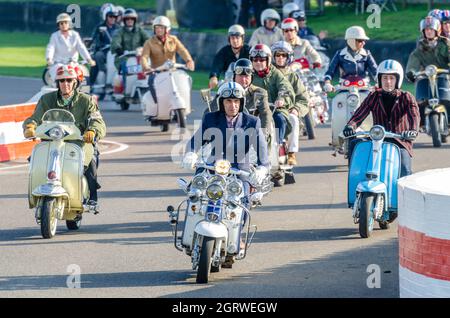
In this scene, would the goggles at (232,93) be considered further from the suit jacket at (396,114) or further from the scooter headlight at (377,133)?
the suit jacket at (396,114)

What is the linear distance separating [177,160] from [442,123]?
13.0 ft

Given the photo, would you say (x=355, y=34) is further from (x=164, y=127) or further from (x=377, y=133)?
(x=377, y=133)

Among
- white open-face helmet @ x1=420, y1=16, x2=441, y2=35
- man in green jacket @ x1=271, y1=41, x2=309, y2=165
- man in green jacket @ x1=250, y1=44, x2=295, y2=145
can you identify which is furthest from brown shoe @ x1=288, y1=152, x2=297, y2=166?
white open-face helmet @ x1=420, y1=16, x2=441, y2=35

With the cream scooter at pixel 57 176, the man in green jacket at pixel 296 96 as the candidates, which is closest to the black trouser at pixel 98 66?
the man in green jacket at pixel 296 96

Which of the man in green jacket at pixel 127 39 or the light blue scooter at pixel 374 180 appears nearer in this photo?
the light blue scooter at pixel 374 180

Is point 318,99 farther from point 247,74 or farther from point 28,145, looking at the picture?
point 247,74

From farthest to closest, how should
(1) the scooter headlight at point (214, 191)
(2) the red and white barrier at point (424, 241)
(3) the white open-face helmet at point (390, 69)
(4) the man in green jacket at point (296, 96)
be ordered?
(4) the man in green jacket at point (296, 96)
(3) the white open-face helmet at point (390, 69)
(1) the scooter headlight at point (214, 191)
(2) the red and white barrier at point (424, 241)

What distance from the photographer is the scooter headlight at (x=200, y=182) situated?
11984 mm

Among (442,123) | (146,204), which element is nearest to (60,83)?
(146,204)

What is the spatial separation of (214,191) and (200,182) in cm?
14

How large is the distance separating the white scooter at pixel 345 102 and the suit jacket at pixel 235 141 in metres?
6.04

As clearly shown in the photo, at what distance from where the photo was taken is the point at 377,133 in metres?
14.5

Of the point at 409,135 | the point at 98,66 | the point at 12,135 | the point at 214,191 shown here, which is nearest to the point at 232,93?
the point at 214,191

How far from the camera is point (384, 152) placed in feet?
47.4
